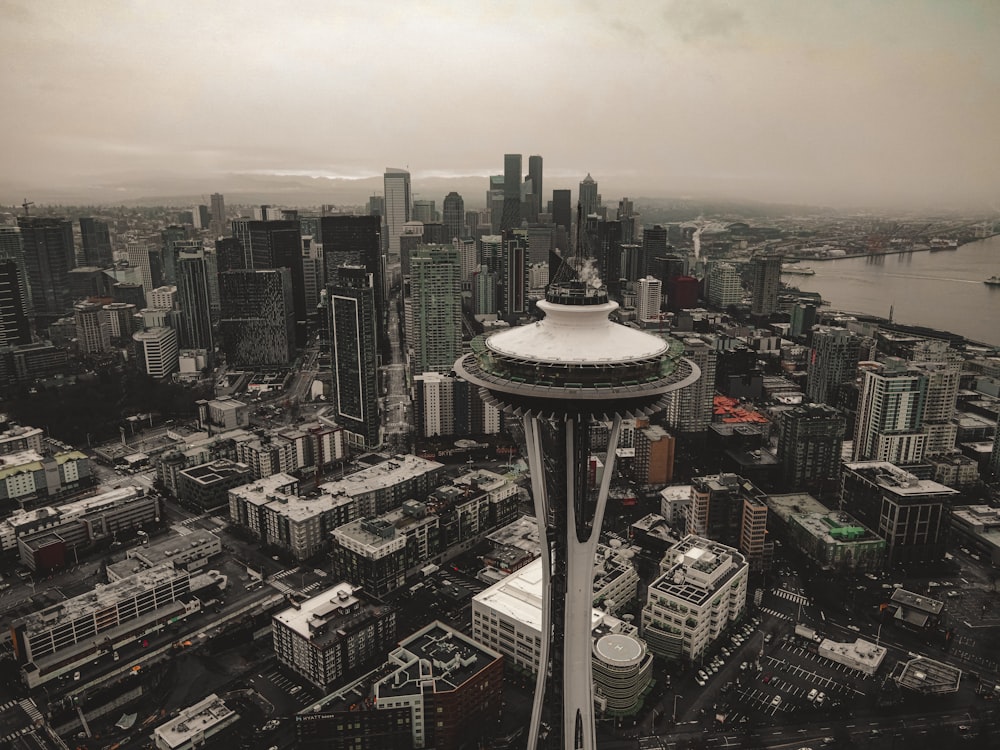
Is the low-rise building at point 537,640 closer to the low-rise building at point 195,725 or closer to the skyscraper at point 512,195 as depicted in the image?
the low-rise building at point 195,725

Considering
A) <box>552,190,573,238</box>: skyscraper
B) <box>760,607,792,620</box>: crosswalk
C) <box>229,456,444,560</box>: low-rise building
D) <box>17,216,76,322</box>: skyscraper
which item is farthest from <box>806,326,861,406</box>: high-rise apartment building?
<box>17,216,76,322</box>: skyscraper

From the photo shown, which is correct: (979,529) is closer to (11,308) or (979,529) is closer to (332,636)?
(332,636)

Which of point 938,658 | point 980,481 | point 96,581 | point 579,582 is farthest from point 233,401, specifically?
point 980,481

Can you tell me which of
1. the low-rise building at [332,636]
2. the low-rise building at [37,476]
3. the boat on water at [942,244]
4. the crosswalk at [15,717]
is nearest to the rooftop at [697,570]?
the low-rise building at [332,636]

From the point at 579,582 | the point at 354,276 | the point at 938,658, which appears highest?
the point at 354,276

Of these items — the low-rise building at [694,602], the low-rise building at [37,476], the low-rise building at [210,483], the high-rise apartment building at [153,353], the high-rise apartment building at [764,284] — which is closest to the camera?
the low-rise building at [694,602]

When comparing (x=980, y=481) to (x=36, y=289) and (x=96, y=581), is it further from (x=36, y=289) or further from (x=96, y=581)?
(x=36, y=289)

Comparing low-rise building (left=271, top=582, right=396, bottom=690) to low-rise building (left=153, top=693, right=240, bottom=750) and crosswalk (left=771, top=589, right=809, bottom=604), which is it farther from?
crosswalk (left=771, top=589, right=809, bottom=604)

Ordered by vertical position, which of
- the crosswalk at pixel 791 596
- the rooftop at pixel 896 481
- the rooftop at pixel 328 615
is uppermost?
the rooftop at pixel 896 481

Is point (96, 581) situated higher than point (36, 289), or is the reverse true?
point (36, 289)
